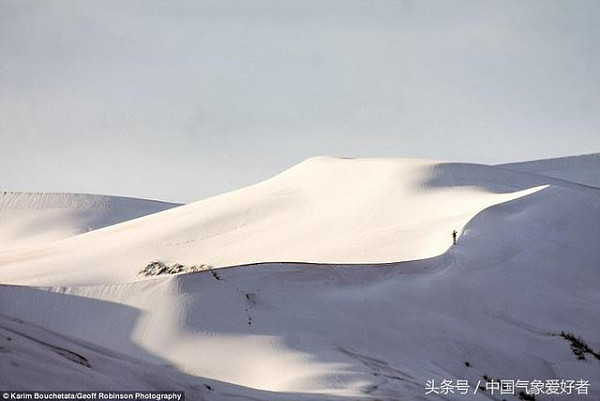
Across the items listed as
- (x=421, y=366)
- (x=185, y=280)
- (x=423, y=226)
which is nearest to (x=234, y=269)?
(x=185, y=280)

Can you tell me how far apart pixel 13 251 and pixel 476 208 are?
42.9 ft

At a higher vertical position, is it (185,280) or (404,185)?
(404,185)

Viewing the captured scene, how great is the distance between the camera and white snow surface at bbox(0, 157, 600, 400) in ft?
44.3

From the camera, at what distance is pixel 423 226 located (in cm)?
2314

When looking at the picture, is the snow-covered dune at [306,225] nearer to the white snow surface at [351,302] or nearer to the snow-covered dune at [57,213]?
the white snow surface at [351,302]

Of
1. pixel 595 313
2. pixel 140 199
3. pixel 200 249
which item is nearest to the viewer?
pixel 595 313

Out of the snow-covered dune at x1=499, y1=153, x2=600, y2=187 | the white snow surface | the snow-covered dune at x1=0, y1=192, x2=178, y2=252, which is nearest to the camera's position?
the white snow surface

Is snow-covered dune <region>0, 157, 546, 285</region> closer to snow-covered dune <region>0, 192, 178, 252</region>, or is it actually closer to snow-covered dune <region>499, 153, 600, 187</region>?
snow-covered dune <region>499, 153, 600, 187</region>

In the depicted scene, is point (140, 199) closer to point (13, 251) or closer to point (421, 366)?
point (13, 251)

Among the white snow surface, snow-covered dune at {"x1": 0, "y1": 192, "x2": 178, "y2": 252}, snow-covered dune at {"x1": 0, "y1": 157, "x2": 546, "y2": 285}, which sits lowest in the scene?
the white snow surface

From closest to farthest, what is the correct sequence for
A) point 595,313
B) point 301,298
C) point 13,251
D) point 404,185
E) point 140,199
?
point 301,298, point 595,313, point 404,185, point 13,251, point 140,199

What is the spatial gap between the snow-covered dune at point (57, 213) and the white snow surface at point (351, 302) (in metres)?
16.4

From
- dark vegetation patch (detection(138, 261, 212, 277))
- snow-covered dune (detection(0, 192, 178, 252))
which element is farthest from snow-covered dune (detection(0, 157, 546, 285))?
snow-covered dune (detection(0, 192, 178, 252))

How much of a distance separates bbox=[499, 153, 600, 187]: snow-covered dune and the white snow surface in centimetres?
1216
